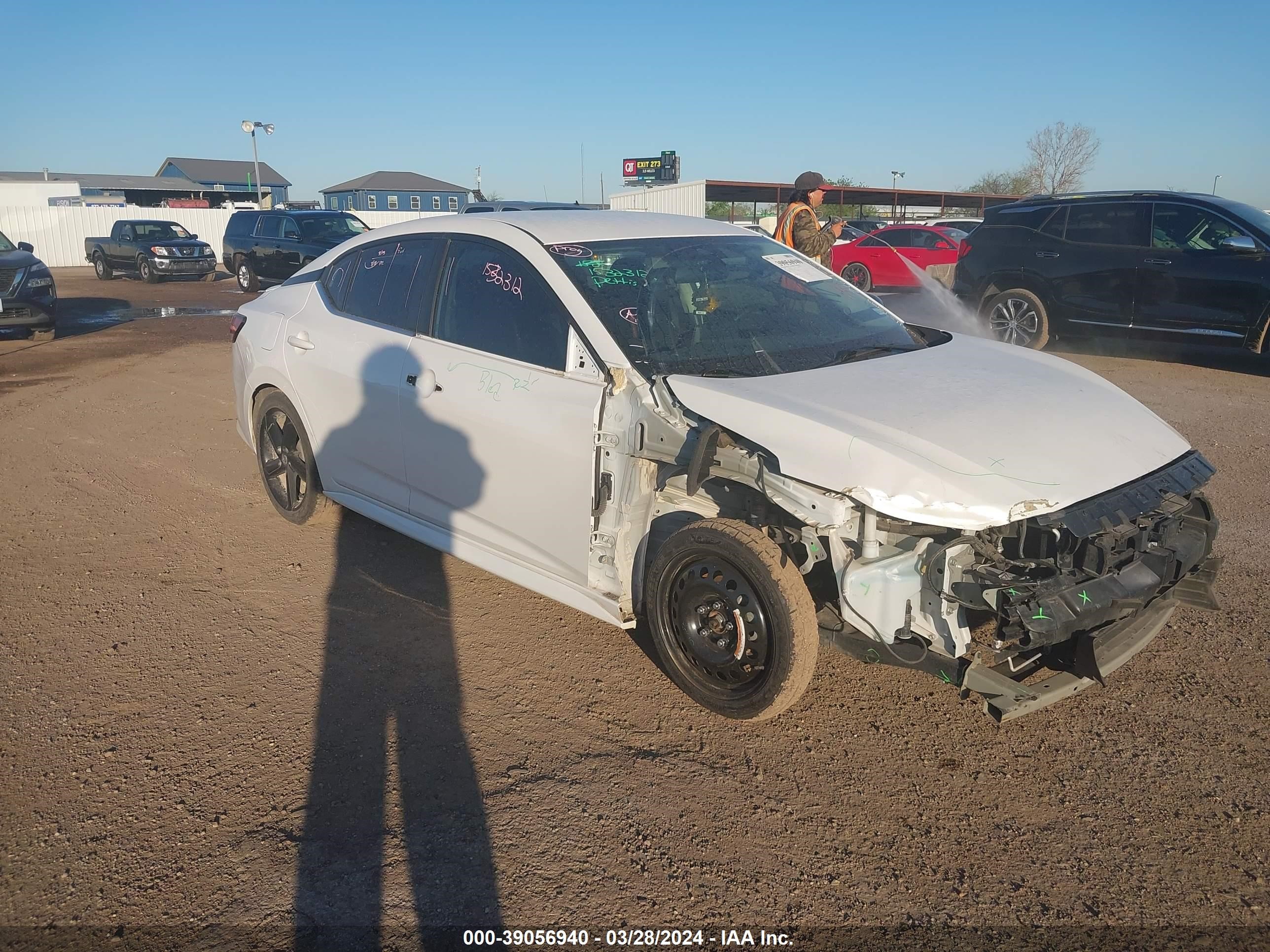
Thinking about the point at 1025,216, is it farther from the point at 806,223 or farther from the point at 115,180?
the point at 115,180

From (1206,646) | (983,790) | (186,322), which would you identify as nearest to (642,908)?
(983,790)

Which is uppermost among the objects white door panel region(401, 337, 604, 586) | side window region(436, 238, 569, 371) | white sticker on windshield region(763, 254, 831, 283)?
white sticker on windshield region(763, 254, 831, 283)

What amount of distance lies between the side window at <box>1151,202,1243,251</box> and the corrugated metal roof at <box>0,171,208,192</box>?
69157 millimetres

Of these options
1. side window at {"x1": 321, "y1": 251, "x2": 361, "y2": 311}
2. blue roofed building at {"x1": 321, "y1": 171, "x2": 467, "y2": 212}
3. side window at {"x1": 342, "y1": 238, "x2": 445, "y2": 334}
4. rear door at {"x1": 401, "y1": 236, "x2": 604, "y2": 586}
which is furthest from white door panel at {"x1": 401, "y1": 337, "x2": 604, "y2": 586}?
blue roofed building at {"x1": 321, "y1": 171, "x2": 467, "y2": 212}

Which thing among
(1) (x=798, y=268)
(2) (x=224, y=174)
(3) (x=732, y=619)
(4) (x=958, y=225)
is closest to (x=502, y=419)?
(3) (x=732, y=619)

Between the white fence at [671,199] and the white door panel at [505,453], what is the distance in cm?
2836

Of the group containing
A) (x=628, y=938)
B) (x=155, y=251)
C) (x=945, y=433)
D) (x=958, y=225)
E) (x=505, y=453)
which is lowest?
(x=628, y=938)

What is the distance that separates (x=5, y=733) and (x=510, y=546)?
80.0 inches

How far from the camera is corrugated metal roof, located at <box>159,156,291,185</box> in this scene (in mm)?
76500

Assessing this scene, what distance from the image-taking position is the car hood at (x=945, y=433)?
9.24 ft

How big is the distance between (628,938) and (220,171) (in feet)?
291

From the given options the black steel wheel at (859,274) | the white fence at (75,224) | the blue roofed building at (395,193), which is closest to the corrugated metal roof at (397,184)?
the blue roofed building at (395,193)

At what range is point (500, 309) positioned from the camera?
3.97 meters

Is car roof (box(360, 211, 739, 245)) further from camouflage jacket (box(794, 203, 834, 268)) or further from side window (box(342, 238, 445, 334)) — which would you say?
camouflage jacket (box(794, 203, 834, 268))
